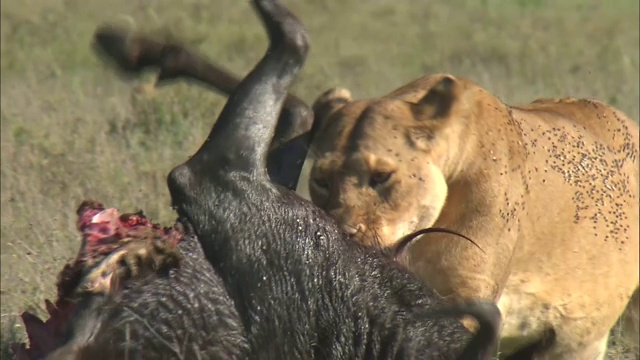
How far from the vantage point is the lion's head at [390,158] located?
479 cm

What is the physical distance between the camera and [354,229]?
15.0 ft

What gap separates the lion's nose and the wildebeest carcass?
0.23 m

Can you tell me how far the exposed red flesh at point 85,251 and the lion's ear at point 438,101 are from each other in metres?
1.32

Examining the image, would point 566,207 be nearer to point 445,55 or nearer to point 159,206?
point 159,206

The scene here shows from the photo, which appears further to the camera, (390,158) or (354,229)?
(390,158)

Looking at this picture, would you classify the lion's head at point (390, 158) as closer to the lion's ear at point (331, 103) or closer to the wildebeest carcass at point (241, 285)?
the lion's ear at point (331, 103)

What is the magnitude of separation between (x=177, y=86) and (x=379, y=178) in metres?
5.56

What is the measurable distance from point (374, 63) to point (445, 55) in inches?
28.2

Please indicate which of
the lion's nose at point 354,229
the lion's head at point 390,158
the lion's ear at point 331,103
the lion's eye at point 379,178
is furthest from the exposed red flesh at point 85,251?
the lion's ear at point 331,103

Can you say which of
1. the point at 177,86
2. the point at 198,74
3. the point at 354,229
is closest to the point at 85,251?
the point at 354,229

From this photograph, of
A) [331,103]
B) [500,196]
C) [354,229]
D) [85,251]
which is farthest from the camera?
[331,103]

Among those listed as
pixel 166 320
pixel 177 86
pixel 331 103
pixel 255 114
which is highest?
pixel 255 114

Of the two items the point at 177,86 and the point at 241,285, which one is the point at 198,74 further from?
the point at 177,86

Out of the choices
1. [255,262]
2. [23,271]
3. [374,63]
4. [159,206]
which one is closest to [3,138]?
[159,206]
